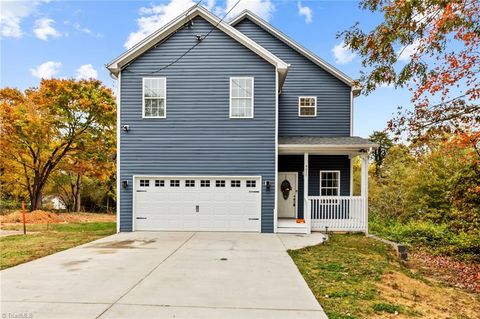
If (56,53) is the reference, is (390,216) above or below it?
below

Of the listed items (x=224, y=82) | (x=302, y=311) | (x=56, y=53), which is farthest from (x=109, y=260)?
(x=56, y=53)

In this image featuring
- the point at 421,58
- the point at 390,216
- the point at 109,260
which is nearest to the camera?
the point at 421,58

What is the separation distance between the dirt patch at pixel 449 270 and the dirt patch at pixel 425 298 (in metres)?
0.76

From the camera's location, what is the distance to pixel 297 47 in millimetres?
13906

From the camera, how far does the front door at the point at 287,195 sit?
13320mm

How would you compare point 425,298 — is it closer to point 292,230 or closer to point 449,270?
point 449,270

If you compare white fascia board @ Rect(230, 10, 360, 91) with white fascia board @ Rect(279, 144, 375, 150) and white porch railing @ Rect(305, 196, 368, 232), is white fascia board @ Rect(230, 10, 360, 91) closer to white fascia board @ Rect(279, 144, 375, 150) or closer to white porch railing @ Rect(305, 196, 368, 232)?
white fascia board @ Rect(279, 144, 375, 150)

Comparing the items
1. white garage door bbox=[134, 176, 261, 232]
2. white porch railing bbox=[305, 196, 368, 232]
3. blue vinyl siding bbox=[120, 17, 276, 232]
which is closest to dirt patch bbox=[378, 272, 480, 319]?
white porch railing bbox=[305, 196, 368, 232]

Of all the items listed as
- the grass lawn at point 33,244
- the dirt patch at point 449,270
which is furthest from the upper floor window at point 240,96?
the dirt patch at point 449,270

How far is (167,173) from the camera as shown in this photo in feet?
37.9

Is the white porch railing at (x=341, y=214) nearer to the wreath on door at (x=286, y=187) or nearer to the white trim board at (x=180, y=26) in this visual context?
the wreath on door at (x=286, y=187)

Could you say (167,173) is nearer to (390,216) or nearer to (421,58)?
(421,58)

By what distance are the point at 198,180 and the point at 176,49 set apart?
486cm

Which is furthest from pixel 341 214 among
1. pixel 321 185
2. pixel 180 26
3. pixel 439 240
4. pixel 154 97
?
pixel 180 26
